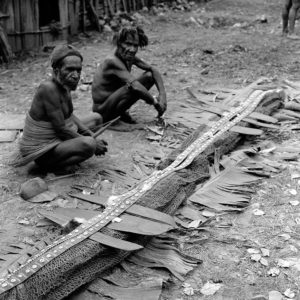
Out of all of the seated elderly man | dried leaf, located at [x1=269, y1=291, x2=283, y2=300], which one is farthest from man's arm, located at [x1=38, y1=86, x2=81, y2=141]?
dried leaf, located at [x1=269, y1=291, x2=283, y2=300]

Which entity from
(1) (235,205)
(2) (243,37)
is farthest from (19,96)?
(2) (243,37)

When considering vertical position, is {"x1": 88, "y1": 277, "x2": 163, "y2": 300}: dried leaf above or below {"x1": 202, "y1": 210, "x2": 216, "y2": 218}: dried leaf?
below

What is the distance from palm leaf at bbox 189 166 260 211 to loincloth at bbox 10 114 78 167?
145 cm

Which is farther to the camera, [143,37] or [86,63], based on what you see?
[86,63]

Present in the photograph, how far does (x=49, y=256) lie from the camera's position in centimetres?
321

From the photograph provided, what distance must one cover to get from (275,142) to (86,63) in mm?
4573

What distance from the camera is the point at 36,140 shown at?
486cm

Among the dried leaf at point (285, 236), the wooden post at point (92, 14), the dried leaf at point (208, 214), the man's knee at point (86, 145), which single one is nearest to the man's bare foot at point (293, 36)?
the wooden post at point (92, 14)

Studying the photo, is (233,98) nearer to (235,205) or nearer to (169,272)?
(235,205)

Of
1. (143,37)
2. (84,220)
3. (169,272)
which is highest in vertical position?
(143,37)

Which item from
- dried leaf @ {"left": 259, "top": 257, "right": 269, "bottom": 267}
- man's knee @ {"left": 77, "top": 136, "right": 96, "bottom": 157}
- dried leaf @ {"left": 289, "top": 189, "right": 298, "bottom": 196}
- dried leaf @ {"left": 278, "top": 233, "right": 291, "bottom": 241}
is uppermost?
man's knee @ {"left": 77, "top": 136, "right": 96, "bottom": 157}

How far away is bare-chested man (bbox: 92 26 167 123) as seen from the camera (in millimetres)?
5786

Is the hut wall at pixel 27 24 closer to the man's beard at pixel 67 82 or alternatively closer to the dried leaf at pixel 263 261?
the man's beard at pixel 67 82

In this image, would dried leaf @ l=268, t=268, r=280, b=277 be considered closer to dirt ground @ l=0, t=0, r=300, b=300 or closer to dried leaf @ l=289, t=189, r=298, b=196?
dirt ground @ l=0, t=0, r=300, b=300
